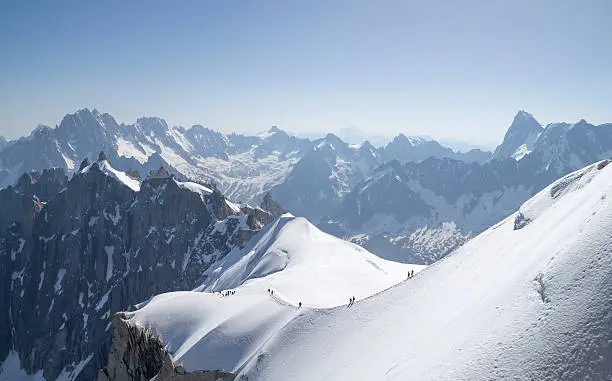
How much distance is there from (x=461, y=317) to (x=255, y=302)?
126 ft

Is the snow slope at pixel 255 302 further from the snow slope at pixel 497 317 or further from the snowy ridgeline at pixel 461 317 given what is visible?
the snow slope at pixel 497 317

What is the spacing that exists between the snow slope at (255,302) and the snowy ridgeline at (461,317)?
0.22m

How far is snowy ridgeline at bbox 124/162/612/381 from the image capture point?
81.0 ft

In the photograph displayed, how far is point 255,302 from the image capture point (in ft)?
212

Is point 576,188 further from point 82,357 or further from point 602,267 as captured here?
point 82,357

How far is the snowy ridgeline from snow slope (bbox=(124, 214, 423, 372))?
0.72 feet

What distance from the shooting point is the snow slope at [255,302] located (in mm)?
55219

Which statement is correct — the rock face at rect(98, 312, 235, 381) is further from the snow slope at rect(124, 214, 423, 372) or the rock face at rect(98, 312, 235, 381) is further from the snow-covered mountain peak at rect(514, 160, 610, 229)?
the snow-covered mountain peak at rect(514, 160, 610, 229)

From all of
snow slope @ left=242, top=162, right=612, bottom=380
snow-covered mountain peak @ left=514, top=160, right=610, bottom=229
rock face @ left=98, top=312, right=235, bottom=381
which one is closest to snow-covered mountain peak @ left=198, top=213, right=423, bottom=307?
rock face @ left=98, top=312, right=235, bottom=381

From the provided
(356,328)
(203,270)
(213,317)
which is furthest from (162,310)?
(203,270)

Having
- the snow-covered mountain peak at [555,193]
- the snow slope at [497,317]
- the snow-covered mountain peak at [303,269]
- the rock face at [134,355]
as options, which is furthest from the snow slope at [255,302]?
the snow-covered mountain peak at [555,193]

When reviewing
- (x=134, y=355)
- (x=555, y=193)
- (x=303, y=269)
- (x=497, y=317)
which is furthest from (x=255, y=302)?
(x=555, y=193)

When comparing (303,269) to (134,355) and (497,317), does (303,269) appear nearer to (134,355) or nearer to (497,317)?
(134,355)

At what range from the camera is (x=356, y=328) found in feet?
154
